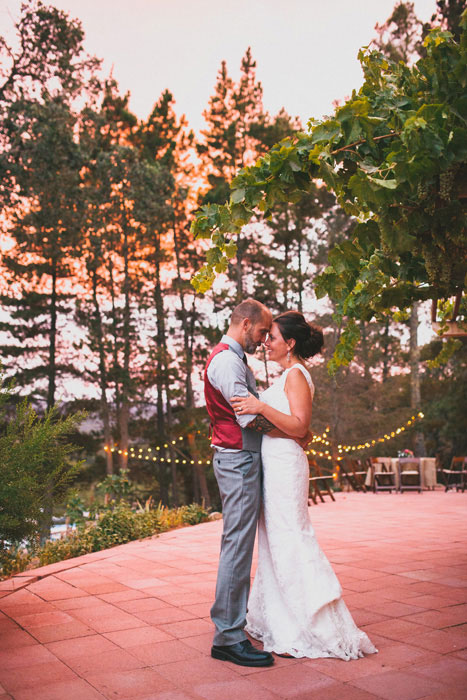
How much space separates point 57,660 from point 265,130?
23069 mm

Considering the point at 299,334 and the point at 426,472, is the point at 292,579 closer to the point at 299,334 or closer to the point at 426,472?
the point at 299,334

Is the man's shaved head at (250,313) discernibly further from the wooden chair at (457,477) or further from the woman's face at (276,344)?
the wooden chair at (457,477)

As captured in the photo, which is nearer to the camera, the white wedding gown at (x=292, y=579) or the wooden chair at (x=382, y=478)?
the white wedding gown at (x=292, y=579)

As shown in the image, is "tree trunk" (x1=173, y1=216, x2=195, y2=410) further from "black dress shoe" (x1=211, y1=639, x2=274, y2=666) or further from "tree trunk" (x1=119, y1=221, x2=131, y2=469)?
"black dress shoe" (x1=211, y1=639, x2=274, y2=666)

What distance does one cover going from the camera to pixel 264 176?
2969 mm

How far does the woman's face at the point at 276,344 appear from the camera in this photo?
3.52 meters

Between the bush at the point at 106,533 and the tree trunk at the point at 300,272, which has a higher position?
the tree trunk at the point at 300,272

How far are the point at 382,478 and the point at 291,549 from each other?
1247 centimetres

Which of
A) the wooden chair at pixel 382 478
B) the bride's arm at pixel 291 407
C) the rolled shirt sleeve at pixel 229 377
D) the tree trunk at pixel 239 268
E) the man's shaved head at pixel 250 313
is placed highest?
the tree trunk at pixel 239 268

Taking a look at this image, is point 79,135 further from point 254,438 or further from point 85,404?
point 254,438

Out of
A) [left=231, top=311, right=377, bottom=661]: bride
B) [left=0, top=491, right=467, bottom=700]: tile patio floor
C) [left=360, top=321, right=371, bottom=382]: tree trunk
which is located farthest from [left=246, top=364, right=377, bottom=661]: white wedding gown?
[left=360, top=321, right=371, bottom=382]: tree trunk

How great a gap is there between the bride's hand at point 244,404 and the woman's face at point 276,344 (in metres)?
0.51

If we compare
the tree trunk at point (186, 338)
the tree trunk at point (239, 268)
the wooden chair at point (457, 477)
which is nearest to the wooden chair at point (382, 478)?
the wooden chair at point (457, 477)

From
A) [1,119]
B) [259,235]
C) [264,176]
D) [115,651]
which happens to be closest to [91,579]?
[115,651]
